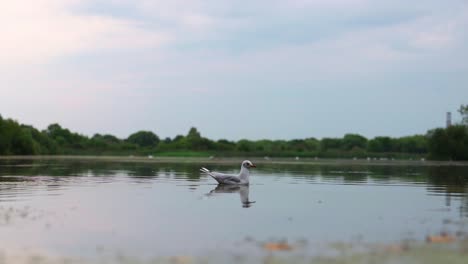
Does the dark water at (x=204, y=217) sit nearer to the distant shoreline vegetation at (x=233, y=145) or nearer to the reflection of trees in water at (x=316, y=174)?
the reflection of trees in water at (x=316, y=174)

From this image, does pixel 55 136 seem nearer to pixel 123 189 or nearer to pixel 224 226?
pixel 123 189

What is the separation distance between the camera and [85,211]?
16891 millimetres

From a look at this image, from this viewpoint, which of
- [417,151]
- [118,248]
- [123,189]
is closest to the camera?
[118,248]

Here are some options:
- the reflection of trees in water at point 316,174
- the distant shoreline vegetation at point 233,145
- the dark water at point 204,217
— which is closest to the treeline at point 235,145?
the distant shoreline vegetation at point 233,145

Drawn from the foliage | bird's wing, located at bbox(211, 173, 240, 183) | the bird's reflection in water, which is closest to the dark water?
the bird's reflection in water

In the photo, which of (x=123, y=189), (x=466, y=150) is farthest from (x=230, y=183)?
(x=466, y=150)

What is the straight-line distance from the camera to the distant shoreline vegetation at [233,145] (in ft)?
285

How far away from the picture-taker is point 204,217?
15836 mm

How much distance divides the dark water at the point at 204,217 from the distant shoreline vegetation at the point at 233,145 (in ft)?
209

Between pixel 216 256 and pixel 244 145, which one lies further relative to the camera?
pixel 244 145

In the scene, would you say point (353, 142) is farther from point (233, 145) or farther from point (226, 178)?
point (226, 178)

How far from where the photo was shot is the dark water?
1198 centimetres

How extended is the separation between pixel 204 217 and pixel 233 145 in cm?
10829

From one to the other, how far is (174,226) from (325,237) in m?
3.31
